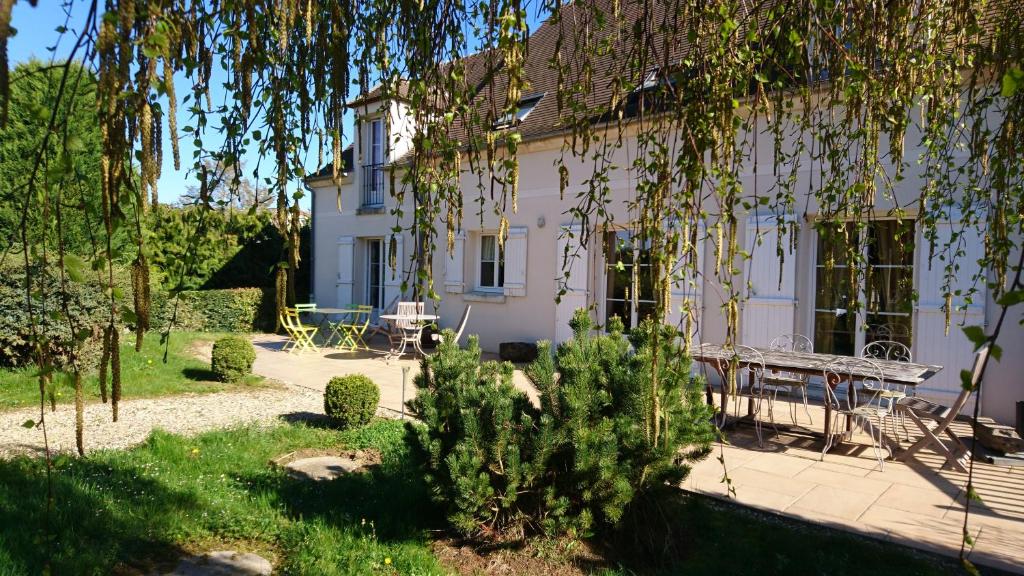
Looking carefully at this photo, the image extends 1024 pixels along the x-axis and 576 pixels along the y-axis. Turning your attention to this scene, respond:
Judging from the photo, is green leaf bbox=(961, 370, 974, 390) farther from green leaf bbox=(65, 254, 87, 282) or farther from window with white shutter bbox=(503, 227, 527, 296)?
window with white shutter bbox=(503, 227, 527, 296)

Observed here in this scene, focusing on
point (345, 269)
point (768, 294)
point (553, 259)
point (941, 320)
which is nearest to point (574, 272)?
point (553, 259)

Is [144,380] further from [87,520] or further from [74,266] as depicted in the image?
[74,266]

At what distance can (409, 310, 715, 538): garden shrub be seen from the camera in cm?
305

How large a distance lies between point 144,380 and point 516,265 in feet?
17.8

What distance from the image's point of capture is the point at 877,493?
4.12 m

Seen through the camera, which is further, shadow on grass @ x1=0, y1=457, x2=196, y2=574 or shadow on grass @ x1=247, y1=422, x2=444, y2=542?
shadow on grass @ x1=247, y1=422, x2=444, y2=542

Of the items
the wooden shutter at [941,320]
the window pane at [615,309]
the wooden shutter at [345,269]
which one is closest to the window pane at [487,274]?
the window pane at [615,309]

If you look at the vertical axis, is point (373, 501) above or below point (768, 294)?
below

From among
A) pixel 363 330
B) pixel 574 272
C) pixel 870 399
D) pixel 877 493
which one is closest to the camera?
pixel 877 493

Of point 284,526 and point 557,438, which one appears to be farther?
point 284,526

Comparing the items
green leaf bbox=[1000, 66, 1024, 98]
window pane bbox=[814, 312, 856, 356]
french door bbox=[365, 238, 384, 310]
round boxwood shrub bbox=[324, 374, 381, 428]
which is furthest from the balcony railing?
green leaf bbox=[1000, 66, 1024, 98]

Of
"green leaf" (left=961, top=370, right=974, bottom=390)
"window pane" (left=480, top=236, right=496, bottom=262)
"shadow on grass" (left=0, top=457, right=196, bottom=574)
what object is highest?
"window pane" (left=480, top=236, right=496, bottom=262)

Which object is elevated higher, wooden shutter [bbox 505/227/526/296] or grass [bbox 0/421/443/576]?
wooden shutter [bbox 505/227/526/296]

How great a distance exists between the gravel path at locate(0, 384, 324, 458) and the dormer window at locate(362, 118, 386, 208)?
20.9ft
